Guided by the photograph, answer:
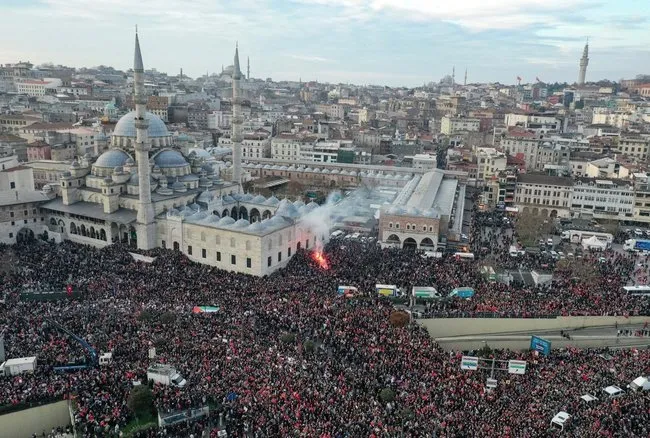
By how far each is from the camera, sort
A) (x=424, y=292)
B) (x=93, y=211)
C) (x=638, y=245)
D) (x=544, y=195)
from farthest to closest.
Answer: (x=544, y=195)
(x=638, y=245)
(x=93, y=211)
(x=424, y=292)

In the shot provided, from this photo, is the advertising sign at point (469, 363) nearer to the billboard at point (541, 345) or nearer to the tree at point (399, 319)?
the tree at point (399, 319)

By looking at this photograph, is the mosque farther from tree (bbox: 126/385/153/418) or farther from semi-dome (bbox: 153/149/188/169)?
tree (bbox: 126/385/153/418)

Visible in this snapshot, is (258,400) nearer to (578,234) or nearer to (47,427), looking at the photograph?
(47,427)

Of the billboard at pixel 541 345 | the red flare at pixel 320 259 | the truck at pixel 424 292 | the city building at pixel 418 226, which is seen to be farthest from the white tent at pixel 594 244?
the red flare at pixel 320 259

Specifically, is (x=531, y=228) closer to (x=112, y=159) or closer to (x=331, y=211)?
(x=331, y=211)

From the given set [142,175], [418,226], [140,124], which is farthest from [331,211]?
[140,124]

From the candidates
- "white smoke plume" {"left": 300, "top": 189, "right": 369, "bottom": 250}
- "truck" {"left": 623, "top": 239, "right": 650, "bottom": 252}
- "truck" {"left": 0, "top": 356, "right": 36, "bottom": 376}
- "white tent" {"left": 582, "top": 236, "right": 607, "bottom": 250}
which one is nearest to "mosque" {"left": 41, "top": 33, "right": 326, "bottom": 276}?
"white smoke plume" {"left": 300, "top": 189, "right": 369, "bottom": 250}
